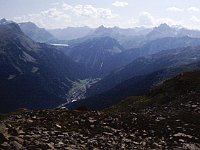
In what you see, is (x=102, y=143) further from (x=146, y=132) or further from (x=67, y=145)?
(x=146, y=132)

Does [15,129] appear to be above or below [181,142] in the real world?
above

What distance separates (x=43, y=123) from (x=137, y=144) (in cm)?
637

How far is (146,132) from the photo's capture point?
2502cm

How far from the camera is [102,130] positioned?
969 inches

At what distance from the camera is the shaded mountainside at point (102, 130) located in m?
21.1

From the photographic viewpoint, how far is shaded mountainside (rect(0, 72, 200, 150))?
69.2 feet

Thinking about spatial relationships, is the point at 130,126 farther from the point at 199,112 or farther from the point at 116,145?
the point at 199,112

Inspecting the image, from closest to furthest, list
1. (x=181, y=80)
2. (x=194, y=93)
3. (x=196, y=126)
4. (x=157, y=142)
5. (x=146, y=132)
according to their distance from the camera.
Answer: (x=157, y=142) < (x=146, y=132) < (x=196, y=126) < (x=194, y=93) < (x=181, y=80)

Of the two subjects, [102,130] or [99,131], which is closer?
[99,131]

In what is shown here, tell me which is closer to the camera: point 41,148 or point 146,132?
point 41,148

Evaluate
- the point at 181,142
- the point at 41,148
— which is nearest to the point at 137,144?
the point at 181,142

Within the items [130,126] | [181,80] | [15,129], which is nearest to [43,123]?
[15,129]

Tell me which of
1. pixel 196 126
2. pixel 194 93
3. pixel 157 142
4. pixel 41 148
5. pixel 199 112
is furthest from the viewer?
pixel 194 93

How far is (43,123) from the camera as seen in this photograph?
24453 mm
